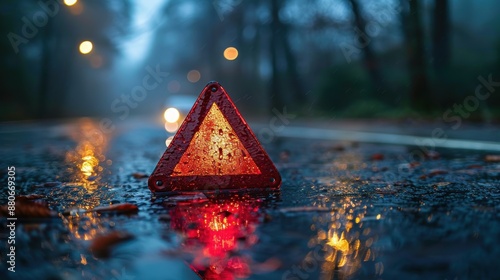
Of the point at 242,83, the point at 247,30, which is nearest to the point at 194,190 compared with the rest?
the point at 247,30

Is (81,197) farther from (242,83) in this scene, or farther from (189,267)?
(242,83)

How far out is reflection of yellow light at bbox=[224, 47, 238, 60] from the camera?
4564 centimetres

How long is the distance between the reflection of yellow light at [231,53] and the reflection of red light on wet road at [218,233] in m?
41.8

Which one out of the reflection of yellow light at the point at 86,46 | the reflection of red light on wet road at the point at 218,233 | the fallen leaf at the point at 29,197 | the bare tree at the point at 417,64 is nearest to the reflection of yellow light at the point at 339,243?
the reflection of red light on wet road at the point at 218,233

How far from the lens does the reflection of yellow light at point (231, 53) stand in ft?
150

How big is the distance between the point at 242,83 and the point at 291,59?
13638 mm

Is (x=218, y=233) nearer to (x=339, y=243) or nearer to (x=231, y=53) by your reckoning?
(x=339, y=243)

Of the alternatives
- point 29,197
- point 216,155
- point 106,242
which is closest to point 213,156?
point 216,155

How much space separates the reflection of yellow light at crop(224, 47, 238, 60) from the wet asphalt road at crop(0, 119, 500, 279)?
4100 centimetres

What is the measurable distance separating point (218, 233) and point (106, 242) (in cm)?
55

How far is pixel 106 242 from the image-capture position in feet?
9.07

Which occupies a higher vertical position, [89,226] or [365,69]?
[365,69]

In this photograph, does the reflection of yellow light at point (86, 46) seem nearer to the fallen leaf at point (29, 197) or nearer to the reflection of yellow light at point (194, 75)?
the fallen leaf at point (29, 197)

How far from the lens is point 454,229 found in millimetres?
2936
